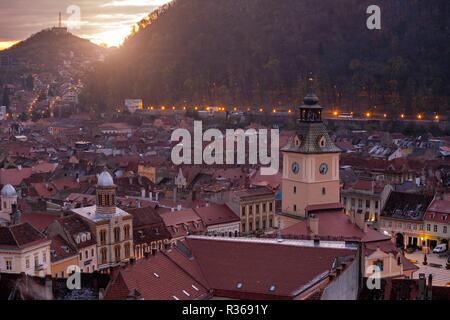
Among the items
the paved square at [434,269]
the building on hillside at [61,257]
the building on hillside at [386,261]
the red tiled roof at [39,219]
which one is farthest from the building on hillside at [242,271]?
the red tiled roof at [39,219]

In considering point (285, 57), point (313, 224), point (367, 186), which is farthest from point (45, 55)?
point (313, 224)

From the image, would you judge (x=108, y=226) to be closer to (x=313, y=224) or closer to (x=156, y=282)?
(x=313, y=224)

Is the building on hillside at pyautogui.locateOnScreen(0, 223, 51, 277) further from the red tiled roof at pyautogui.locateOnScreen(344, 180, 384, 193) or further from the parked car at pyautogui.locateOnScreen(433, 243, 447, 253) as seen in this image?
the red tiled roof at pyautogui.locateOnScreen(344, 180, 384, 193)

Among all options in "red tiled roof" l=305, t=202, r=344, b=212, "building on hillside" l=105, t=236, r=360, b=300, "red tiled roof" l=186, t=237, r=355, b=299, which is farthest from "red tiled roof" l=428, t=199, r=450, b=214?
"red tiled roof" l=186, t=237, r=355, b=299

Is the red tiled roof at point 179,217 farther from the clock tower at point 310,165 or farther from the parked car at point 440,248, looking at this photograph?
the parked car at point 440,248

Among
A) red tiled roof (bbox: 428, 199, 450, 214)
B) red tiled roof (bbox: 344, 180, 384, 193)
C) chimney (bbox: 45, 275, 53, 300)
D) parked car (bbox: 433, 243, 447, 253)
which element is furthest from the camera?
red tiled roof (bbox: 344, 180, 384, 193)
